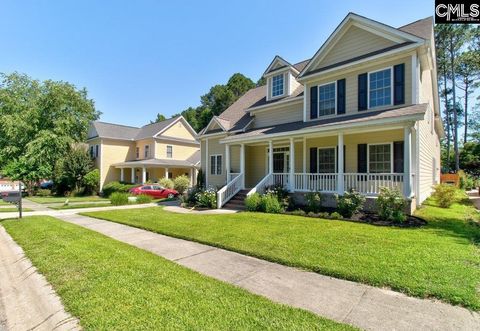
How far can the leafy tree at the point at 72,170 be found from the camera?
87.5 feet

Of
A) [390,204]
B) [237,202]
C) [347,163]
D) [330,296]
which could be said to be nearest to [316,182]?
[347,163]

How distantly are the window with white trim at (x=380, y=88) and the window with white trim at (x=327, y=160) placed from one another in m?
2.88

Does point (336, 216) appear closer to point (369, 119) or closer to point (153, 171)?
point (369, 119)

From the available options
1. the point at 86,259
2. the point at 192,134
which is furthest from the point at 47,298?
the point at 192,134

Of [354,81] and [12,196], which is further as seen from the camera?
[354,81]

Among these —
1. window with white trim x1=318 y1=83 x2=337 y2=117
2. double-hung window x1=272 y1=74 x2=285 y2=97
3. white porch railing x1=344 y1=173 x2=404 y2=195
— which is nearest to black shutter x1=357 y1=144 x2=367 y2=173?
white porch railing x1=344 y1=173 x2=404 y2=195

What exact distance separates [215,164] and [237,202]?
563cm

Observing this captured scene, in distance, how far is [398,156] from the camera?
1094 centimetres

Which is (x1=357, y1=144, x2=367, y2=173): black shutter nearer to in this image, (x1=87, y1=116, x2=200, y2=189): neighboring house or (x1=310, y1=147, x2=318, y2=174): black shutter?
(x1=310, y1=147, x2=318, y2=174): black shutter

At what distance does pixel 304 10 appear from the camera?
1253 cm

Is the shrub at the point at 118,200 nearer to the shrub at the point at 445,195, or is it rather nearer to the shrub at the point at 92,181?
the shrub at the point at 92,181

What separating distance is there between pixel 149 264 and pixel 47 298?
162 cm

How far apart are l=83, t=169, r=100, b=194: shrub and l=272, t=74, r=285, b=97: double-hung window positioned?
22192 mm

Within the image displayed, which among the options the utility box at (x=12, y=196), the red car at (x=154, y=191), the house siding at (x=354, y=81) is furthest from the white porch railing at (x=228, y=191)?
the red car at (x=154, y=191)
